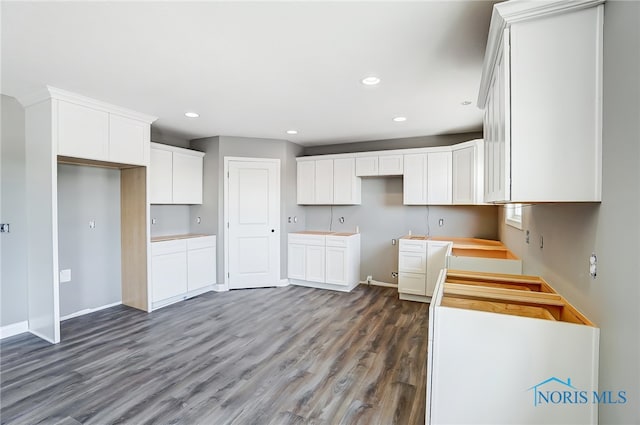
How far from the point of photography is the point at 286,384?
2250mm

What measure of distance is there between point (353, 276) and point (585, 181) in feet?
12.6

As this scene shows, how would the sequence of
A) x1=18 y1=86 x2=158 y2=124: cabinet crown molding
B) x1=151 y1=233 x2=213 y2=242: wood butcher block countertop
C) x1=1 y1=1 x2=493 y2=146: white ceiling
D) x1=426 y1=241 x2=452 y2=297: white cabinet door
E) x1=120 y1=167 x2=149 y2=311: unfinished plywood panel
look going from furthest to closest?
x1=151 y1=233 x2=213 y2=242: wood butcher block countertop
x1=426 y1=241 x2=452 y2=297: white cabinet door
x1=120 y1=167 x2=149 y2=311: unfinished plywood panel
x1=18 y1=86 x2=158 y2=124: cabinet crown molding
x1=1 y1=1 x2=493 y2=146: white ceiling

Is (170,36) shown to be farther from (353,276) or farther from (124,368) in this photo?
(353,276)

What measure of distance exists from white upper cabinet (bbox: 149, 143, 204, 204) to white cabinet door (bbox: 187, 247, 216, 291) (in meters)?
0.82

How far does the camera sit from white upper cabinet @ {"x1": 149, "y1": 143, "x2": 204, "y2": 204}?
407 centimetres

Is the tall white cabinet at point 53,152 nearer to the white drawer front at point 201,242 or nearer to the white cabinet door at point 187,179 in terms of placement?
the white cabinet door at point 187,179

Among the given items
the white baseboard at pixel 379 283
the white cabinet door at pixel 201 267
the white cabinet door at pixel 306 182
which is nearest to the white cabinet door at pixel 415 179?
the white baseboard at pixel 379 283

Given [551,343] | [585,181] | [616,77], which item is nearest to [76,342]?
[551,343]

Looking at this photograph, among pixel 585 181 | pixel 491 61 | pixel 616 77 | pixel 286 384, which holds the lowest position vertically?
pixel 286 384

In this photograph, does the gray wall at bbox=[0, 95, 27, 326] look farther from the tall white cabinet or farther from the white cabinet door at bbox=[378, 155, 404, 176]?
the white cabinet door at bbox=[378, 155, 404, 176]

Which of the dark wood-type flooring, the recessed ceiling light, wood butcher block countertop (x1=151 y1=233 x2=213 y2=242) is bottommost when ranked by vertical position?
the dark wood-type flooring

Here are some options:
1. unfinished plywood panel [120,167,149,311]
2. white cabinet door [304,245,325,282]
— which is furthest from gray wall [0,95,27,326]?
white cabinet door [304,245,325,282]

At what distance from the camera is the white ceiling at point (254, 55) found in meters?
1.71

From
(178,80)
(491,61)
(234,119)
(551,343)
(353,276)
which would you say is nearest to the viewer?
(551,343)
